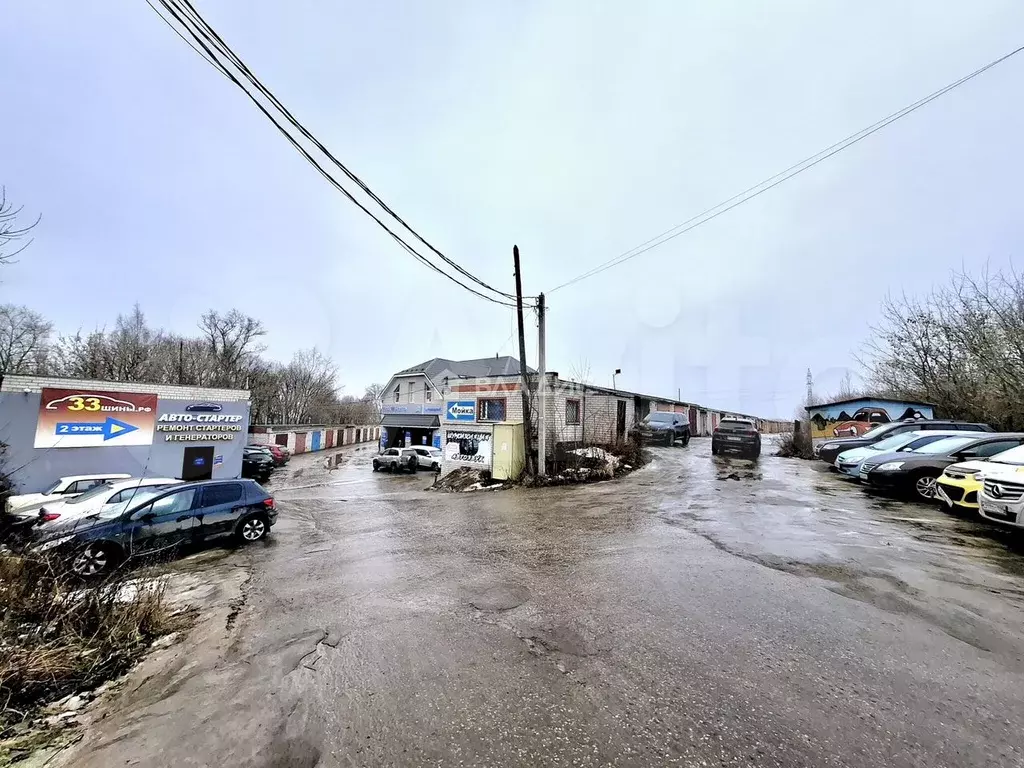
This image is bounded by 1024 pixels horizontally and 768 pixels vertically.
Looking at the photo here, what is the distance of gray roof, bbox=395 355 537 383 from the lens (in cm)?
4159

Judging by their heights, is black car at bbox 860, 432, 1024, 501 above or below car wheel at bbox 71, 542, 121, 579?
above

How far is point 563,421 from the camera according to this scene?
21.2 metres

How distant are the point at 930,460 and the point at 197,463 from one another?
85.1 ft

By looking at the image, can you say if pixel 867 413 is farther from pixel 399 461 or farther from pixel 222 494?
pixel 222 494

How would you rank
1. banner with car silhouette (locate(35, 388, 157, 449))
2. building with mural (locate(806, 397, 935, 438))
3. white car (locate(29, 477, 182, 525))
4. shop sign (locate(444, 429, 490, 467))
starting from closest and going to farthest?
white car (locate(29, 477, 182, 525))
banner with car silhouette (locate(35, 388, 157, 449))
shop sign (locate(444, 429, 490, 467))
building with mural (locate(806, 397, 935, 438))

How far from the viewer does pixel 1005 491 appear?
21.0ft

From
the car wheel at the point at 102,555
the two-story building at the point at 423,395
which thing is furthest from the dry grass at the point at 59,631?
the two-story building at the point at 423,395

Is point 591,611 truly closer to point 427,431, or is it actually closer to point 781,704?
point 781,704

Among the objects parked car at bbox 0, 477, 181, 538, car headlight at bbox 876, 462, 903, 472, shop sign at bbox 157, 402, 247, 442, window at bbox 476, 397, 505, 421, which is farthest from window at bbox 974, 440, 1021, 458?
shop sign at bbox 157, 402, 247, 442

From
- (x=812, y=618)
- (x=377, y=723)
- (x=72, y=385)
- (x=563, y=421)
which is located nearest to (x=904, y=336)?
(x=563, y=421)

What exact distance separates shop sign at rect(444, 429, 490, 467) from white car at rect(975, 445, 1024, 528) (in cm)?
1291

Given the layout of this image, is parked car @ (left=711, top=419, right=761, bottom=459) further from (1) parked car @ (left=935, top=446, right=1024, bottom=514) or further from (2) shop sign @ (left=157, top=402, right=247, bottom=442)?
(2) shop sign @ (left=157, top=402, right=247, bottom=442)

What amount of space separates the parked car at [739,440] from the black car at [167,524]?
18.4 m

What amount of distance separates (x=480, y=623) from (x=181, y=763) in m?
2.44
